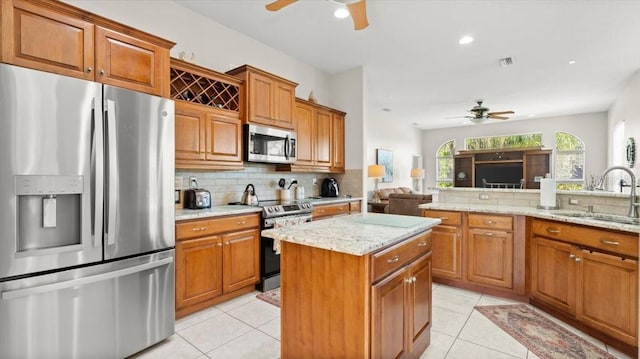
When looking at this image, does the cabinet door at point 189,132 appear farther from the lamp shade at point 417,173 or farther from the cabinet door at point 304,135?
the lamp shade at point 417,173

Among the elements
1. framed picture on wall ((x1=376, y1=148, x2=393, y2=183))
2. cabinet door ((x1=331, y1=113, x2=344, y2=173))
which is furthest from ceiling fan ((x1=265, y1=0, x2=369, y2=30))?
framed picture on wall ((x1=376, y1=148, x2=393, y2=183))

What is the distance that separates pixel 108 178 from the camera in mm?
1896

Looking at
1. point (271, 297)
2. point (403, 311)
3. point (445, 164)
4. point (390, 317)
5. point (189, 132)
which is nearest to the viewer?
point (390, 317)

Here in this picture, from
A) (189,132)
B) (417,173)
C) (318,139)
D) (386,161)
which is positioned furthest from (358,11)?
(417,173)

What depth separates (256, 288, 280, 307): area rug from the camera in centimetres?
300

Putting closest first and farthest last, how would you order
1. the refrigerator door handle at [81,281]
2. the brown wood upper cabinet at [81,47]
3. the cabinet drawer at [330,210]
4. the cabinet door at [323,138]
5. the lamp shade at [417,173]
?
the refrigerator door handle at [81,281]
the brown wood upper cabinet at [81,47]
the cabinet drawer at [330,210]
the cabinet door at [323,138]
the lamp shade at [417,173]

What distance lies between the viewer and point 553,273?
2.66 metres

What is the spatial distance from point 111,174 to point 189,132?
106 cm

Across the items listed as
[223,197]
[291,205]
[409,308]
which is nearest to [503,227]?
[409,308]

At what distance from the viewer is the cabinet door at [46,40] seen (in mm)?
1675

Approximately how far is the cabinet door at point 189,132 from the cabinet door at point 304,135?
4.59ft

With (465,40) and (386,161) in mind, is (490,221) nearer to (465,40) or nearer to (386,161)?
(465,40)

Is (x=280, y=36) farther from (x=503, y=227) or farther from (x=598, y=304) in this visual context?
(x=598, y=304)

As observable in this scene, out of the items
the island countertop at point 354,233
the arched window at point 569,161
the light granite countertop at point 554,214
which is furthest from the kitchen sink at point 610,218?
the arched window at point 569,161
